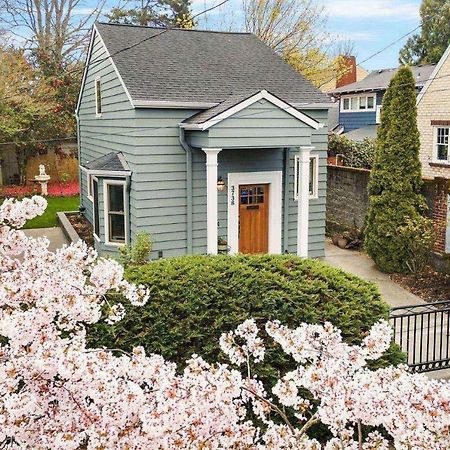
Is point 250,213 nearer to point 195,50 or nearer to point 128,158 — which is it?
point 128,158

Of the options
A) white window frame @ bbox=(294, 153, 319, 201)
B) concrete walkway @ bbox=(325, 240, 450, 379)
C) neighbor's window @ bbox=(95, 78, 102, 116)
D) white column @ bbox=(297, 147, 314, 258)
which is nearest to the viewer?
concrete walkway @ bbox=(325, 240, 450, 379)

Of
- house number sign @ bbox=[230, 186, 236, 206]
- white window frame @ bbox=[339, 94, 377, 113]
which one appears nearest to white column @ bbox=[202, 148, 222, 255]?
house number sign @ bbox=[230, 186, 236, 206]

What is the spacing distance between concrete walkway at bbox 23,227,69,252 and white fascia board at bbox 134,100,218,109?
565cm

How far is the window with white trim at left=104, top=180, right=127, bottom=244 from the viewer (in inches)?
484

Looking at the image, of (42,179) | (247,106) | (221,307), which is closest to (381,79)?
(42,179)

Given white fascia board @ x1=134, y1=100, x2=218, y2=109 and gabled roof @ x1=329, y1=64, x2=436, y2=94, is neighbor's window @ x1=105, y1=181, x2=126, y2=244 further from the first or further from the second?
gabled roof @ x1=329, y1=64, x2=436, y2=94

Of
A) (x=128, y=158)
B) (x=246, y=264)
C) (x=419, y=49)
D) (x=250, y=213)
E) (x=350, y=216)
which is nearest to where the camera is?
(x=246, y=264)

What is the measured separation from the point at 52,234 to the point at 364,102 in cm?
1869

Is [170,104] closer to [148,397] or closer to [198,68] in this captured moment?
[198,68]

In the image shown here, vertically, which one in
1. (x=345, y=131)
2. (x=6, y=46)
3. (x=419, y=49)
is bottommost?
(x=345, y=131)

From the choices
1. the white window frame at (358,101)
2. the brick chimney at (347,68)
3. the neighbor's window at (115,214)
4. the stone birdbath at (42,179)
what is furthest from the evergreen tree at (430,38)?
the neighbor's window at (115,214)

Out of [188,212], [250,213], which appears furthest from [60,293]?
[250,213]

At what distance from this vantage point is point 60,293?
345 centimetres

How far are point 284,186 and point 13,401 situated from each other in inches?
417
